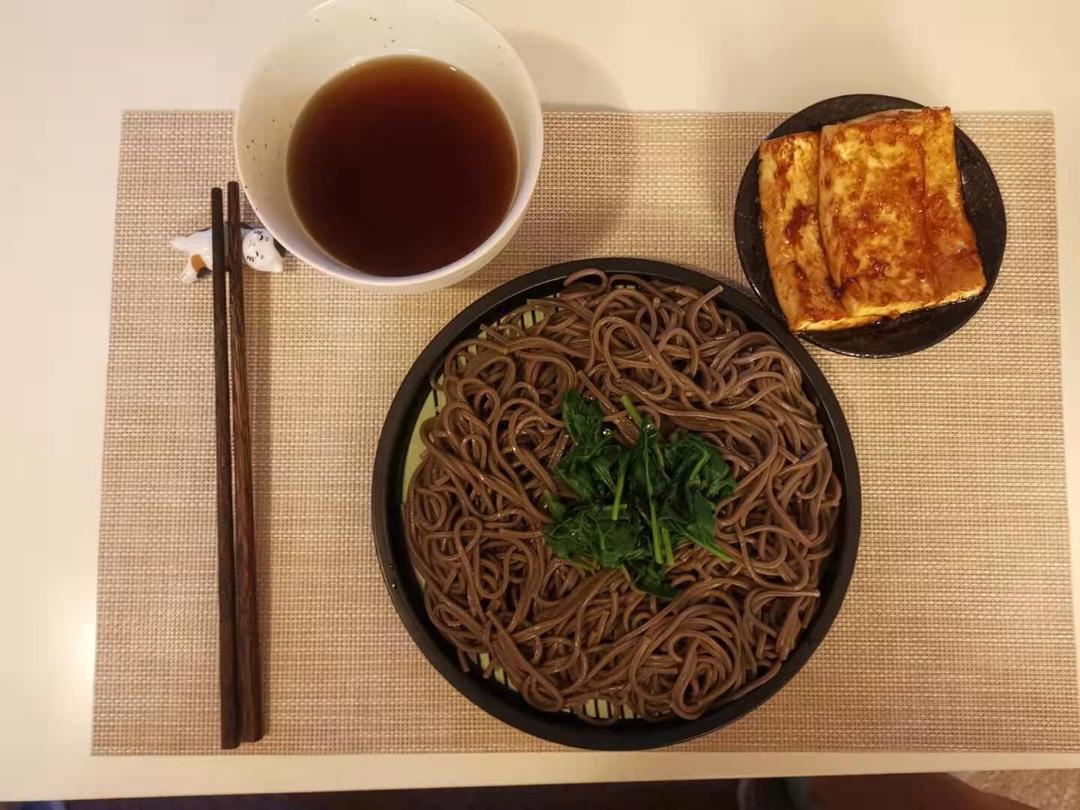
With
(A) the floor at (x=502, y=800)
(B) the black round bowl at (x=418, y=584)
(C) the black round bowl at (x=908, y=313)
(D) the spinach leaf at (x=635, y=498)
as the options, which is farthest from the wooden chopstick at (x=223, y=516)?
(C) the black round bowl at (x=908, y=313)

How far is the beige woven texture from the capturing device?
4.42 ft

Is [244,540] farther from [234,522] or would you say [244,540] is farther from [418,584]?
[418,584]

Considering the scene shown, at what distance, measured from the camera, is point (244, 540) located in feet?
4.30

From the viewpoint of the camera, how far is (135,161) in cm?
146

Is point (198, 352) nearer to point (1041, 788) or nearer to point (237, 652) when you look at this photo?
point (237, 652)

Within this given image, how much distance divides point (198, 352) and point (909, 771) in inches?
61.5

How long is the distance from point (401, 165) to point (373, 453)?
537 mm

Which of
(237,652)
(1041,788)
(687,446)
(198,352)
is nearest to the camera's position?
(687,446)

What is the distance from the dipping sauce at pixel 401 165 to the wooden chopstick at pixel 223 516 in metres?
0.27

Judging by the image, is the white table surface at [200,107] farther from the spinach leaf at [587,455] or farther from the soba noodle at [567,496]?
the spinach leaf at [587,455]

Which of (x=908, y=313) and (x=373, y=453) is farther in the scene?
(x=373, y=453)

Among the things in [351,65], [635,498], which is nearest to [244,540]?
[635,498]

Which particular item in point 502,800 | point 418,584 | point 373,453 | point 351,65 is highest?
point 351,65

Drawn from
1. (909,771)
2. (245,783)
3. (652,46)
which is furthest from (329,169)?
(909,771)
